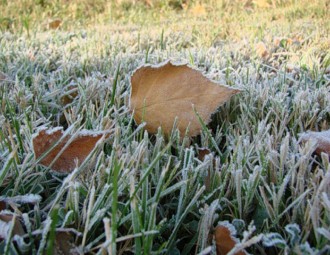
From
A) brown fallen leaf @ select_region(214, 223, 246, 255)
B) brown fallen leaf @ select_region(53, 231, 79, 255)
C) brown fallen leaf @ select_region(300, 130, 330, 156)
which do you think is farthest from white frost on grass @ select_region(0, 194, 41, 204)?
brown fallen leaf @ select_region(300, 130, 330, 156)

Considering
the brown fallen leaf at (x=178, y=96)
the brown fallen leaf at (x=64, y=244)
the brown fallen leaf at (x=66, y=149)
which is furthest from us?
the brown fallen leaf at (x=178, y=96)

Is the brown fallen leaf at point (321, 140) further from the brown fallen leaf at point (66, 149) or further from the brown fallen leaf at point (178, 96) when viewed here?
the brown fallen leaf at point (66, 149)

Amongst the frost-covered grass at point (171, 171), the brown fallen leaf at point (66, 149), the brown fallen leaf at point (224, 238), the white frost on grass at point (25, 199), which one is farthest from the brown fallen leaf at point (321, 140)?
the white frost on grass at point (25, 199)

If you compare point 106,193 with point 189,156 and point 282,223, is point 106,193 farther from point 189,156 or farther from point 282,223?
point 282,223

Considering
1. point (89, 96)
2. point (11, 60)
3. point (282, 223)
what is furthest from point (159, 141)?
point (11, 60)

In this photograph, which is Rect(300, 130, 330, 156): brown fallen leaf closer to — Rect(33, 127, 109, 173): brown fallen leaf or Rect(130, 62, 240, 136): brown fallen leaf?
Rect(130, 62, 240, 136): brown fallen leaf
